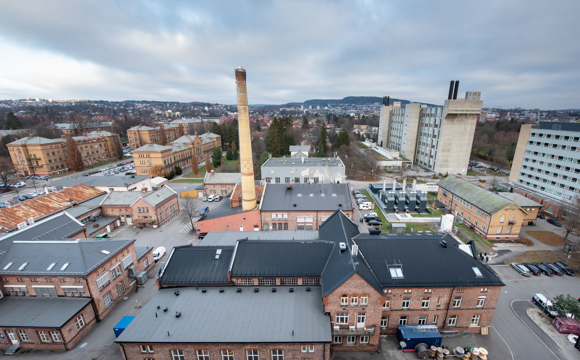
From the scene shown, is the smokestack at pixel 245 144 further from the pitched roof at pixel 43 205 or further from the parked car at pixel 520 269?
the parked car at pixel 520 269

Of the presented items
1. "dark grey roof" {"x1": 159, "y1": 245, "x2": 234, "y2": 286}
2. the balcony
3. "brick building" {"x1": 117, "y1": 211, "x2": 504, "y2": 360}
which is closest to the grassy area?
"brick building" {"x1": 117, "y1": 211, "x2": 504, "y2": 360}

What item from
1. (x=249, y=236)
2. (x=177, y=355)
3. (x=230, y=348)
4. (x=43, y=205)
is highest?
(x=43, y=205)

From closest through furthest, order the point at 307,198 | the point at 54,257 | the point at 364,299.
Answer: the point at 364,299
the point at 54,257
the point at 307,198

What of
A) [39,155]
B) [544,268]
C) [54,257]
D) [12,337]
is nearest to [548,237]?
[544,268]

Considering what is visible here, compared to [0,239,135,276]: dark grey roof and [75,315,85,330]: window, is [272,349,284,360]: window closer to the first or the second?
[75,315,85,330]: window

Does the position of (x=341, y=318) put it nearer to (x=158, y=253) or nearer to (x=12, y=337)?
(x=158, y=253)

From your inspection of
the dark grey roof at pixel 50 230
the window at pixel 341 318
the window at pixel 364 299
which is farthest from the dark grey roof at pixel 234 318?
the dark grey roof at pixel 50 230

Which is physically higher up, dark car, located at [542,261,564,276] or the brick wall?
the brick wall
